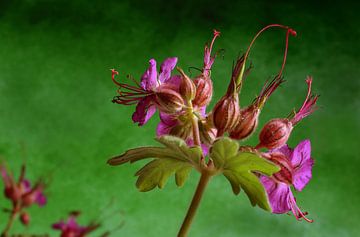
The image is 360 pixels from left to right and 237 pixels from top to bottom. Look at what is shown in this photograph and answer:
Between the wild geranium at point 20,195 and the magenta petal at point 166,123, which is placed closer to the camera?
the wild geranium at point 20,195

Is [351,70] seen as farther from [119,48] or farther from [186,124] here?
[186,124]

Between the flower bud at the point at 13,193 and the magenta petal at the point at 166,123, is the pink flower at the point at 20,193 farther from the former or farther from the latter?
the magenta petal at the point at 166,123

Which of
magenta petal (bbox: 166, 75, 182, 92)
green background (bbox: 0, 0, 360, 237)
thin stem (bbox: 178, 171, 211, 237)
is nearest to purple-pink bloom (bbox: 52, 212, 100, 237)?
thin stem (bbox: 178, 171, 211, 237)

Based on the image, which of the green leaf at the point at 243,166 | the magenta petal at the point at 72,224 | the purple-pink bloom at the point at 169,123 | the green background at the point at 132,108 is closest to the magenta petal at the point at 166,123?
the purple-pink bloom at the point at 169,123

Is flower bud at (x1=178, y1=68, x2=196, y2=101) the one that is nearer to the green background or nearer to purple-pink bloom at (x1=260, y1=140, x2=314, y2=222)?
purple-pink bloom at (x1=260, y1=140, x2=314, y2=222)

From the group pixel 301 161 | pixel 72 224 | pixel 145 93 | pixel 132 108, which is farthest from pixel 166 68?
pixel 132 108

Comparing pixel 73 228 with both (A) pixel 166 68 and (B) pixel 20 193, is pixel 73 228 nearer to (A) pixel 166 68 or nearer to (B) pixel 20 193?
(B) pixel 20 193
